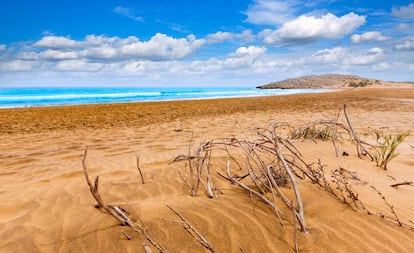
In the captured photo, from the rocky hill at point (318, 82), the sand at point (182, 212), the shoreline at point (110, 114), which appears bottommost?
the shoreline at point (110, 114)

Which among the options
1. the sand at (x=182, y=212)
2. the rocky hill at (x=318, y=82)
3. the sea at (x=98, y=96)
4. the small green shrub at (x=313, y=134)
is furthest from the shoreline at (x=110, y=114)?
the rocky hill at (x=318, y=82)

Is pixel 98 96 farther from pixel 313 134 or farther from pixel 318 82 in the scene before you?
pixel 318 82

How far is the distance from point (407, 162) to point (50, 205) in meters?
4.63

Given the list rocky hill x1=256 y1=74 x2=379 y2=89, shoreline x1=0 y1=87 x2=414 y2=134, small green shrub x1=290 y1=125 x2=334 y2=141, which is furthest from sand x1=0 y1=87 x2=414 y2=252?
rocky hill x1=256 y1=74 x2=379 y2=89

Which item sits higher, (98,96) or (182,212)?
(98,96)

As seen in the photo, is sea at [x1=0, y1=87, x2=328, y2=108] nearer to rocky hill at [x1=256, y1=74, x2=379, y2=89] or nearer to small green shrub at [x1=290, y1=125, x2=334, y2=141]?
rocky hill at [x1=256, y1=74, x2=379, y2=89]

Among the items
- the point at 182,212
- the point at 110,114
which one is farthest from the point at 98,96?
the point at 182,212

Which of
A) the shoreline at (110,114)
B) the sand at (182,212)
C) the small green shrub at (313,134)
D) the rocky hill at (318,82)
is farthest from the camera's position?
the rocky hill at (318,82)

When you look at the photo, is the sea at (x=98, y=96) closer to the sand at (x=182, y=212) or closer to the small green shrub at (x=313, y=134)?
the small green shrub at (x=313, y=134)

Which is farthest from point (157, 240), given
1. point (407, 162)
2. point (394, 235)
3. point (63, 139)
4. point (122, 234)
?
point (63, 139)

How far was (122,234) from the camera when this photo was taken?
2123mm

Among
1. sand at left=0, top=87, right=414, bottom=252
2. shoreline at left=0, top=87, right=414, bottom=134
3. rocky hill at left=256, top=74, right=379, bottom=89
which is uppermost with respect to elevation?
rocky hill at left=256, top=74, right=379, bottom=89

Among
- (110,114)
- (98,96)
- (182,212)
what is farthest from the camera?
(98,96)

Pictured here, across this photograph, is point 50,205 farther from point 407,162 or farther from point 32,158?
point 407,162
